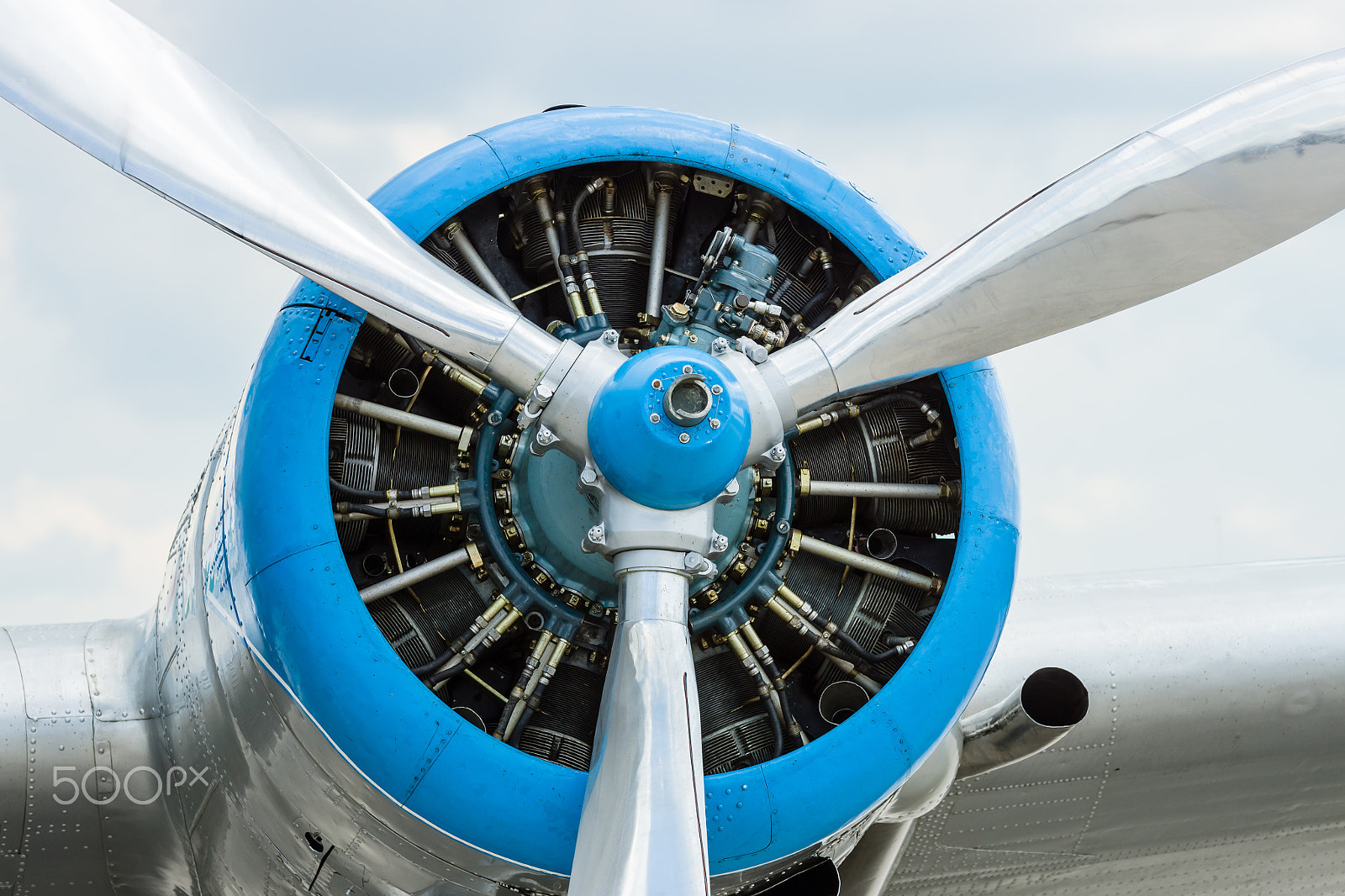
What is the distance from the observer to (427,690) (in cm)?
487

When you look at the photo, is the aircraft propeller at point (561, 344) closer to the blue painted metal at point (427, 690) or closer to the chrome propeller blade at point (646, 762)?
the chrome propeller blade at point (646, 762)

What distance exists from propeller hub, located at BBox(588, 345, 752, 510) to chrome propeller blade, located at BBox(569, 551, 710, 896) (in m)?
0.33

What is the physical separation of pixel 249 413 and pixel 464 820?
5.69 ft

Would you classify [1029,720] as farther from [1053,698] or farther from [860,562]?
[860,562]

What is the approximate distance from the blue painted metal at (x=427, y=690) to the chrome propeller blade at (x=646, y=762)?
0.41m

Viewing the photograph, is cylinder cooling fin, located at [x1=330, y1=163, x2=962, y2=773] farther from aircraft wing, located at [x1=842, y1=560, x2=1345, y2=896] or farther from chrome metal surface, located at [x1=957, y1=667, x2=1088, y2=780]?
aircraft wing, located at [x1=842, y1=560, x2=1345, y2=896]

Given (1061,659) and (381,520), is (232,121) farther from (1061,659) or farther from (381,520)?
(1061,659)

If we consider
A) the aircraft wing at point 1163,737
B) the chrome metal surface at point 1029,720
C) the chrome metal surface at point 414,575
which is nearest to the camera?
the chrome metal surface at point 414,575

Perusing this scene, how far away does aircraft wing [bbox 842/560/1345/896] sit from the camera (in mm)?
7230

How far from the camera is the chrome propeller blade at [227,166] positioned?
447 centimetres

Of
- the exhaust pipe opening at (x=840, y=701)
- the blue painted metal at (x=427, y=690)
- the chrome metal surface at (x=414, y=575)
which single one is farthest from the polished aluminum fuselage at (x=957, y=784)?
the exhaust pipe opening at (x=840, y=701)

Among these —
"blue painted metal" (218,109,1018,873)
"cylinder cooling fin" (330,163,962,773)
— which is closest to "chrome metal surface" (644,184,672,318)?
"cylinder cooling fin" (330,163,962,773)

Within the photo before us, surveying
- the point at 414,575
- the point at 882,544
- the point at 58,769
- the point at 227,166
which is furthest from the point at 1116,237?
the point at 58,769

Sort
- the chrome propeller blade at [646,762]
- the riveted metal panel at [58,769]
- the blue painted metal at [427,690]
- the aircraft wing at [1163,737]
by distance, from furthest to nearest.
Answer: the aircraft wing at [1163,737]
the riveted metal panel at [58,769]
the blue painted metal at [427,690]
the chrome propeller blade at [646,762]
